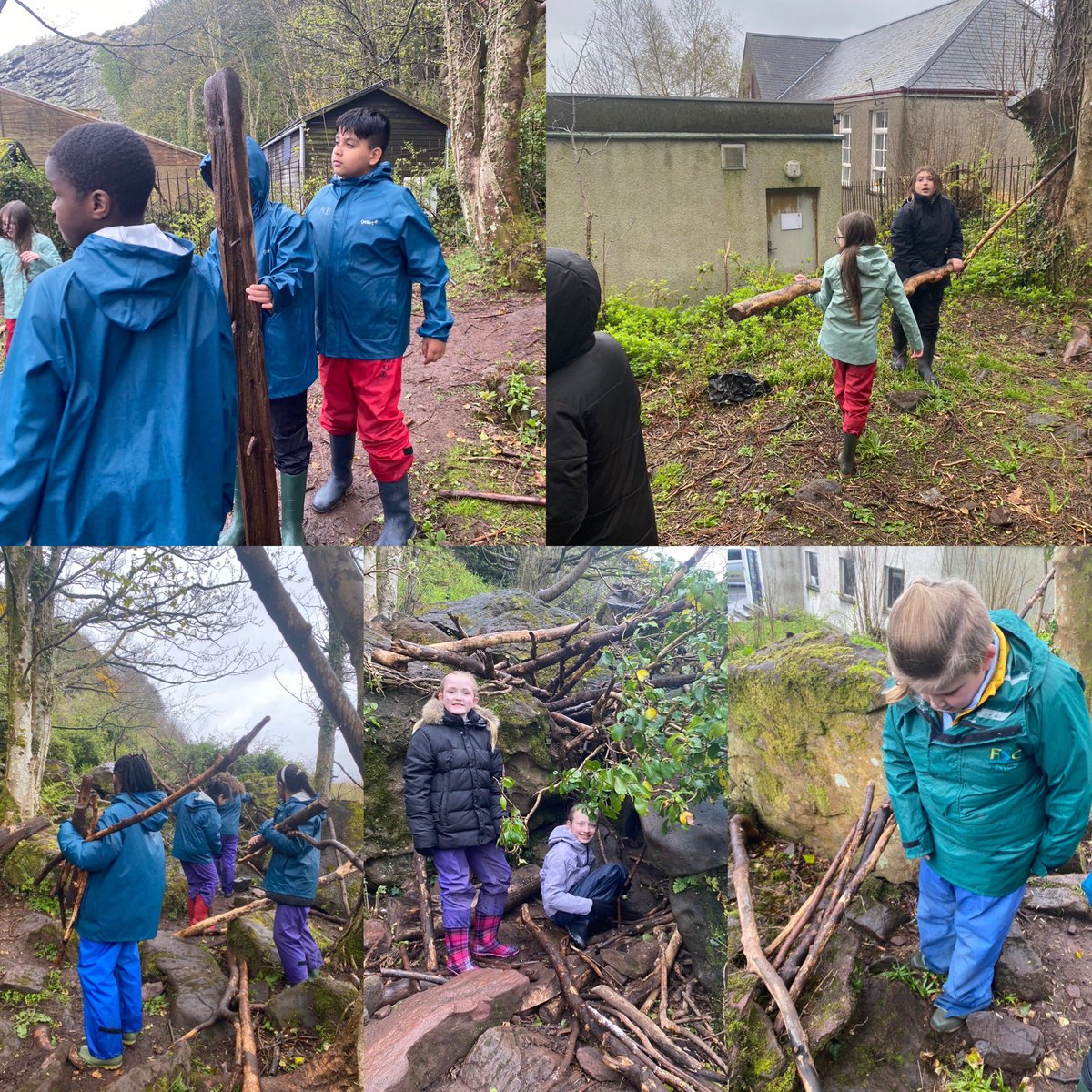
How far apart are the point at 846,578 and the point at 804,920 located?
1.12 metres

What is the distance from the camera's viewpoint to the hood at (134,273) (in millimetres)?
2305

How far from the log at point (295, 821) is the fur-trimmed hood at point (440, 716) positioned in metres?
0.40

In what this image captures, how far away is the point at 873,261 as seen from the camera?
3209mm

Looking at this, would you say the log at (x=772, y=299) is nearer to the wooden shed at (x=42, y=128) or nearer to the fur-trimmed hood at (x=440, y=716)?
the fur-trimmed hood at (x=440, y=716)

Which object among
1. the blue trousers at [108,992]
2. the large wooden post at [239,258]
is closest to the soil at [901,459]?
the large wooden post at [239,258]

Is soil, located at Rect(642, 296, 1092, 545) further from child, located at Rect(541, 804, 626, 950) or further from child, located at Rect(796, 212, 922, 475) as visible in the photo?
child, located at Rect(541, 804, 626, 950)

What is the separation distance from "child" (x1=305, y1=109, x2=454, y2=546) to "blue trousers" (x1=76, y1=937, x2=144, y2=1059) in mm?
1605

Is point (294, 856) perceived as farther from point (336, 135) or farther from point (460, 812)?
point (336, 135)

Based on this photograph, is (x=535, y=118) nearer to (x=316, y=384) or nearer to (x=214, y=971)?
(x=316, y=384)

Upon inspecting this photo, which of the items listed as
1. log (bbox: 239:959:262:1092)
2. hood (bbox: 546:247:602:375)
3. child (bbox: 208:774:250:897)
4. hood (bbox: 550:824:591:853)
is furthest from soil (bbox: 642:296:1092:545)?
log (bbox: 239:959:262:1092)

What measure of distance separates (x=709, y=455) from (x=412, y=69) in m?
1.55

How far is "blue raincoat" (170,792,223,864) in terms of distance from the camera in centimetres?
299

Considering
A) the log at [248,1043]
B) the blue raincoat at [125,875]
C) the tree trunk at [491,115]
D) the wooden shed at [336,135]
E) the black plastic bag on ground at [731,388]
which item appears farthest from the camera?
the black plastic bag on ground at [731,388]

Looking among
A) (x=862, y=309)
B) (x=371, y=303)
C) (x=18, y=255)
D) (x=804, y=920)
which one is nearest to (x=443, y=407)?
(x=371, y=303)
